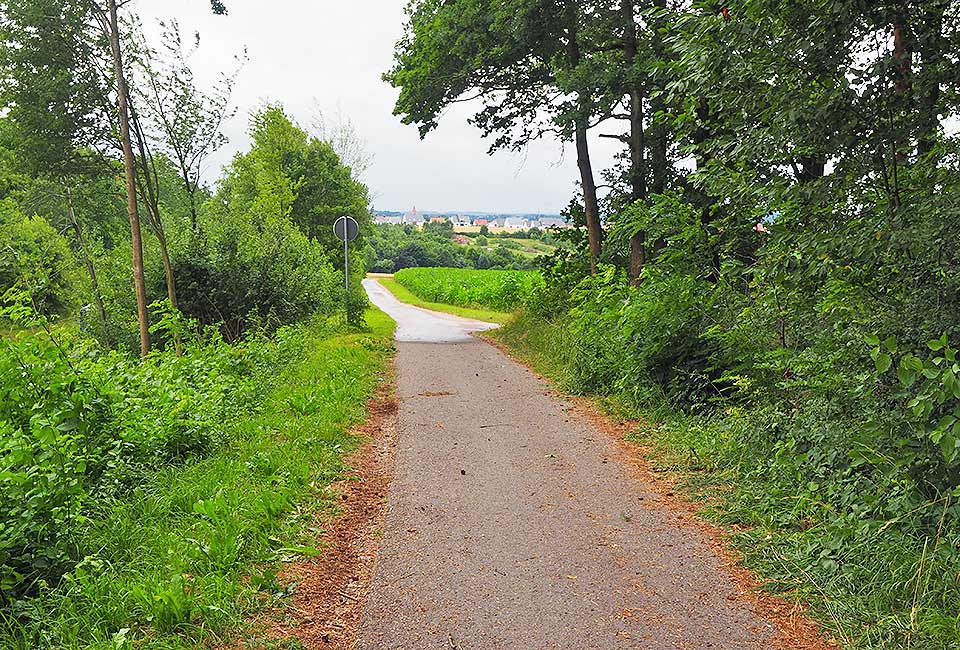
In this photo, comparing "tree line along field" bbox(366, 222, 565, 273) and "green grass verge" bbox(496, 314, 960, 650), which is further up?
"tree line along field" bbox(366, 222, 565, 273)

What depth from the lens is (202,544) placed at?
4602 mm

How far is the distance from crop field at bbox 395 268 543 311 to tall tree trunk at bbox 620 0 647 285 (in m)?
10.5

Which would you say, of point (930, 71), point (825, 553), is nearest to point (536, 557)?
point (825, 553)

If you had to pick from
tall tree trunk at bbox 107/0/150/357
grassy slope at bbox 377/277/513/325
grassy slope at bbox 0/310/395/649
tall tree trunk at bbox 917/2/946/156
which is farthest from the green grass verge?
grassy slope at bbox 377/277/513/325

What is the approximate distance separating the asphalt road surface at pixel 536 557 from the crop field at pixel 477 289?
1782 centimetres

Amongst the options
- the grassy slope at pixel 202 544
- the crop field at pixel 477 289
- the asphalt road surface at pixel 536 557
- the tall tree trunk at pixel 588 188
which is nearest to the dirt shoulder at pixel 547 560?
the asphalt road surface at pixel 536 557

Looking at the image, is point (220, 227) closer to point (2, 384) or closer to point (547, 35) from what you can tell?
point (547, 35)

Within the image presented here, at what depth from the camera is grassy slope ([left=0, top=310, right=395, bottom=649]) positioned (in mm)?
3768

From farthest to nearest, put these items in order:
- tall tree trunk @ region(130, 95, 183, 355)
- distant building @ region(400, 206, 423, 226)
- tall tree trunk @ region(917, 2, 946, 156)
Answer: distant building @ region(400, 206, 423, 226), tall tree trunk @ region(130, 95, 183, 355), tall tree trunk @ region(917, 2, 946, 156)

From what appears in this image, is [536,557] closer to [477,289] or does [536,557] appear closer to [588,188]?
[588,188]

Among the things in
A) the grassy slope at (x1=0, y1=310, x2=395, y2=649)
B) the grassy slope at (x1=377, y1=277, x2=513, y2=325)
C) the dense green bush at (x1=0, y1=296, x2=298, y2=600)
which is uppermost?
the dense green bush at (x1=0, y1=296, x2=298, y2=600)

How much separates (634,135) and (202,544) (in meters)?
11.7

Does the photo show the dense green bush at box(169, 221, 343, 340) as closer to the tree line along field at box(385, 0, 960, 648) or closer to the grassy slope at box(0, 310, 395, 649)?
the grassy slope at box(0, 310, 395, 649)

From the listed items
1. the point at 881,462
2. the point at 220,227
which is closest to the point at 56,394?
the point at 881,462
